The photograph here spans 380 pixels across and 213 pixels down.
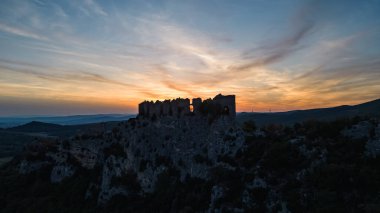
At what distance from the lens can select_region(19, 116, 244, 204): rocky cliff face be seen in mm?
27281

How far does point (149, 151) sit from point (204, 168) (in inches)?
378

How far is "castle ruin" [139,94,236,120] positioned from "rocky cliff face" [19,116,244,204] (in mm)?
802

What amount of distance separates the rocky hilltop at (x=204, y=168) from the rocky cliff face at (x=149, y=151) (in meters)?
0.11

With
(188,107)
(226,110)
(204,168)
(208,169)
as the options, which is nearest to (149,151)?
(188,107)

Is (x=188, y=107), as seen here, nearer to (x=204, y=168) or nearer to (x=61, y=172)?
(x=204, y=168)

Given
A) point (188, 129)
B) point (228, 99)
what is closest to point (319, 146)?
point (228, 99)

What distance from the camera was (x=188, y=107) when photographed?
3142 cm

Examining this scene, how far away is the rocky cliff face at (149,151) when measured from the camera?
27281mm

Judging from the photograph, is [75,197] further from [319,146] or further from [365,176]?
[365,176]

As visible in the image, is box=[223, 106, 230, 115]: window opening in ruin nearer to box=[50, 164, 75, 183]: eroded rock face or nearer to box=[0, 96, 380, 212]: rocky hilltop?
box=[0, 96, 380, 212]: rocky hilltop

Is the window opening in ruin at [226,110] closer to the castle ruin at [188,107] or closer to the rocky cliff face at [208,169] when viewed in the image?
the castle ruin at [188,107]

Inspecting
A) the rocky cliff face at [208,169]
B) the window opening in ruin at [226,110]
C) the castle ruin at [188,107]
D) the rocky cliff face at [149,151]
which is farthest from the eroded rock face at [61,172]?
the window opening in ruin at [226,110]

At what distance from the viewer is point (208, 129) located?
94.3ft

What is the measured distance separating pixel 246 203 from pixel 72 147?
34455 millimetres
